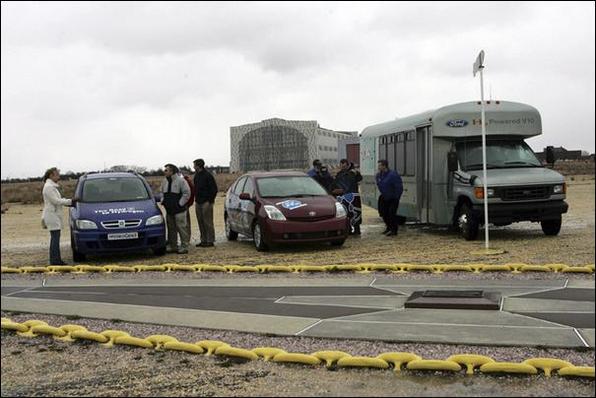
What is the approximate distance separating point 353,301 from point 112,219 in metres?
6.10

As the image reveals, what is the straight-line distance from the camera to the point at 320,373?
4727 mm

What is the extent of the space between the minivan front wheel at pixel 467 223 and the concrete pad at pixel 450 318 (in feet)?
20.5

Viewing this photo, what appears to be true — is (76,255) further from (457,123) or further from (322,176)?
(457,123)

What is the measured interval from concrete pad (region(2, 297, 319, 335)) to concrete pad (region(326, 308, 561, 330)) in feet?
2.19

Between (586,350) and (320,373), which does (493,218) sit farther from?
(320,373)

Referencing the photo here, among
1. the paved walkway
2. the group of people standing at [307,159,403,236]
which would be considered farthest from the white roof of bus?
the paved walkway

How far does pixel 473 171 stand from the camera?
1292 centimetres

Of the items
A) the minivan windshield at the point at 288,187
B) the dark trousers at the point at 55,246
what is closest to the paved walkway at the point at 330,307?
the dark trousers at the point at 55,246

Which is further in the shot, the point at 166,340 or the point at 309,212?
the point at 309,212

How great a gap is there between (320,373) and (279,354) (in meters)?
0.47

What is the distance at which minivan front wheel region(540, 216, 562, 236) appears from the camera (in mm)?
12594

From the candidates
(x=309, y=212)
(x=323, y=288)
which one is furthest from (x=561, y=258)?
(x=309, y=212)

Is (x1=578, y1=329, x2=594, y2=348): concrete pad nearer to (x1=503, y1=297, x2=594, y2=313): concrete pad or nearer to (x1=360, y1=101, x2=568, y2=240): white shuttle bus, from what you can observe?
(x1=503, y1=297, x2=594, y2=313): concrete pad

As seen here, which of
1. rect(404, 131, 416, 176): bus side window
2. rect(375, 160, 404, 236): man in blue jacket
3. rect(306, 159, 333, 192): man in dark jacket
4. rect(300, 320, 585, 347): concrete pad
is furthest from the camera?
rect(306, 159, 333, 192): man in dark jacket
